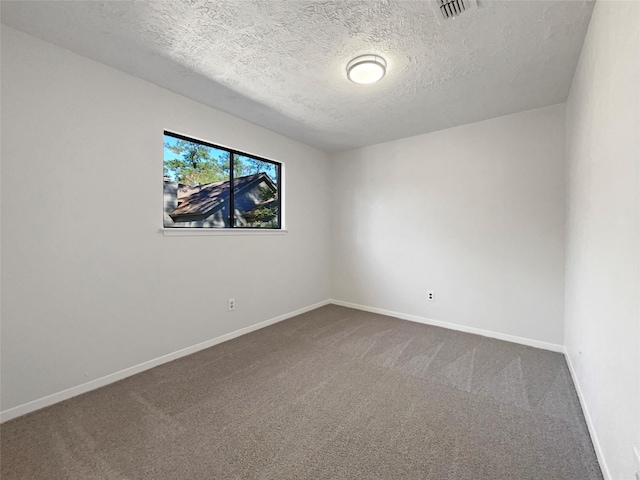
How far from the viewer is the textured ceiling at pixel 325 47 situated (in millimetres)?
1622

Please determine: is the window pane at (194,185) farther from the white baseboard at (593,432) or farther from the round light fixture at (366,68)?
the white baseboard at (593,432)

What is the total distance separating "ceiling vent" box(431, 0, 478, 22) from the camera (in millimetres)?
1549

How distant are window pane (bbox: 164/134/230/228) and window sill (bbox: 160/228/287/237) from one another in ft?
0.40

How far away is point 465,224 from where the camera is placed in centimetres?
334

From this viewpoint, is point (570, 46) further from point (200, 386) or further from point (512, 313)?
point (200, 386)

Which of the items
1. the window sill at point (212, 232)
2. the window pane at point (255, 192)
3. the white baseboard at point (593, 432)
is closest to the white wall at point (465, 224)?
the white baseboard at point (593, 432)

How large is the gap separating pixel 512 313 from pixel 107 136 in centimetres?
427

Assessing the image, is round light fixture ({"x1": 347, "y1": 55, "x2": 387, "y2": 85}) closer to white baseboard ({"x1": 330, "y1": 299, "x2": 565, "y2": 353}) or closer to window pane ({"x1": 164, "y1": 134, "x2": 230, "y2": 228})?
window pane ({"x1": 164, "y1": 134, "x2": 230, "y2": 228})

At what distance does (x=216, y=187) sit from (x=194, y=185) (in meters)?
0.26

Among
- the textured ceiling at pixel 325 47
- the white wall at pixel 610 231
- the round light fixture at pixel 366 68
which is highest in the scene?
the textured ceiling at pixel 325 47

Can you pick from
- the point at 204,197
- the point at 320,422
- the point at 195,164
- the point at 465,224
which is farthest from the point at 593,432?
the point at 195,164

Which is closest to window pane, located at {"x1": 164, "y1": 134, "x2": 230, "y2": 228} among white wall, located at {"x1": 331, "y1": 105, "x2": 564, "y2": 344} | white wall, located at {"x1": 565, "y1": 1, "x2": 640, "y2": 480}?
white wall, located at {"x1": 331, "y1": 105, "x2": 564, "y2": 344}

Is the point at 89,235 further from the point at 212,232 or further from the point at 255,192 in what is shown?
the point at 255,192

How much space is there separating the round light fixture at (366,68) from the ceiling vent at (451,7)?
49cm
